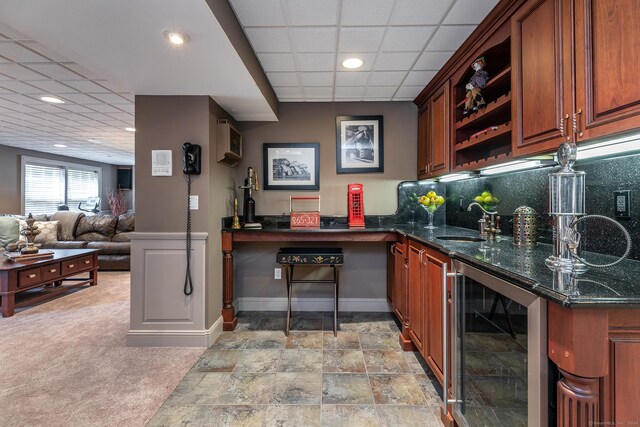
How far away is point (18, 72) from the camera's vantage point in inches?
103

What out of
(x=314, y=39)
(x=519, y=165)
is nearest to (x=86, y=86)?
(x=314, y=39)

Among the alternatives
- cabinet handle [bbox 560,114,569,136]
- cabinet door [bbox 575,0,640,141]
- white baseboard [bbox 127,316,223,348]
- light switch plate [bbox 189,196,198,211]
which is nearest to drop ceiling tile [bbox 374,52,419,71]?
cabinet door [bbox 575,0,640,141]

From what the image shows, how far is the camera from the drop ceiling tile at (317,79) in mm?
2561

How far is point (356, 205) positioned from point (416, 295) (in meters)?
1.17

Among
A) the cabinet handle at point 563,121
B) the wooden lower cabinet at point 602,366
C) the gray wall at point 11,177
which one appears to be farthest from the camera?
the gray wall at point 11,177

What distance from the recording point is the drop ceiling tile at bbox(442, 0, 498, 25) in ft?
5.58

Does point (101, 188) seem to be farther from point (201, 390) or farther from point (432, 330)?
point (432, 330)

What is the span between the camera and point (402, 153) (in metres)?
3.26

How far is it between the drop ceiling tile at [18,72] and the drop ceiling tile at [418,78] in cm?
335

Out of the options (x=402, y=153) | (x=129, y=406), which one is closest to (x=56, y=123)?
(x=129, y=406)

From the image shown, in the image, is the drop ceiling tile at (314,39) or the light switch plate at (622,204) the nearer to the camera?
the light switch plate at (622,204)

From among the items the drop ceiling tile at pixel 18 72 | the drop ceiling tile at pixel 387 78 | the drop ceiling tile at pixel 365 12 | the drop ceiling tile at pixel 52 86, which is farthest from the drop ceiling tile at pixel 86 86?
the drop ceiling tile at pixel 387 78

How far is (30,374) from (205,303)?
1.22 meters

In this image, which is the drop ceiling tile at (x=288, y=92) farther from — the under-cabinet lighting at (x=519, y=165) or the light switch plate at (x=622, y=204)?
the light switch plate at (x=622, y=204)
